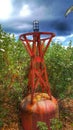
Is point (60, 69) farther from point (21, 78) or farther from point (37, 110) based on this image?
point (37, 110)

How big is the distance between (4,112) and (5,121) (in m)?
0.52

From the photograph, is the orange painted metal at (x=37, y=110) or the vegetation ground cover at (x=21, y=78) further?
the vegetation ground cover at (x=21, y=78)

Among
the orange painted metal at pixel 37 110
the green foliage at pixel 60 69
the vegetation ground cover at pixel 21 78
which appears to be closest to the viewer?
the orange painted metal at pixel 37 110

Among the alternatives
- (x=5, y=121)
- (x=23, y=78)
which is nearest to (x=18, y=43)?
(x=23, y=78)

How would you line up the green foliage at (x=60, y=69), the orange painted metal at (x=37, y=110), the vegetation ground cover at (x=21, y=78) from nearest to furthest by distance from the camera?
the orange painted metal at (x=37, y=110), the vegetation ground cover at (x=21, y=78), the green foliage at (x=60, y=69)

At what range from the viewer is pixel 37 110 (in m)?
16.8

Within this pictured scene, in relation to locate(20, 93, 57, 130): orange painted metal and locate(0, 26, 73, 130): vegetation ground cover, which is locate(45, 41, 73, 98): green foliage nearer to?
locate(0, 26, 73, 130): vegetation ground cover

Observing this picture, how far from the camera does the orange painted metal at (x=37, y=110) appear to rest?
16.9 m

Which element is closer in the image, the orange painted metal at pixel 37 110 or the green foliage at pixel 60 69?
the orange painted metal at pixel 37 110

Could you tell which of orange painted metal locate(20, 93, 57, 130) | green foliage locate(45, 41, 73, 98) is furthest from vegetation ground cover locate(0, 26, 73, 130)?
orange painted metal locate(20, 93, 57, 130)

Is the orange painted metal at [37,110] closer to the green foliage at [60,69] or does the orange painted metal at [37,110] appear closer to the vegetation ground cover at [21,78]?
the vegetation ground cover at [21,78]

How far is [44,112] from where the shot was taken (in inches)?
665

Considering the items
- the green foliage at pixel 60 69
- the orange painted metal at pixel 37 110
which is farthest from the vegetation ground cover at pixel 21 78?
the orange painted metal at pixel 37 110

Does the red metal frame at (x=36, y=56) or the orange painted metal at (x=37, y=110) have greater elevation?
the red metal frame at (x=36, y=56)
